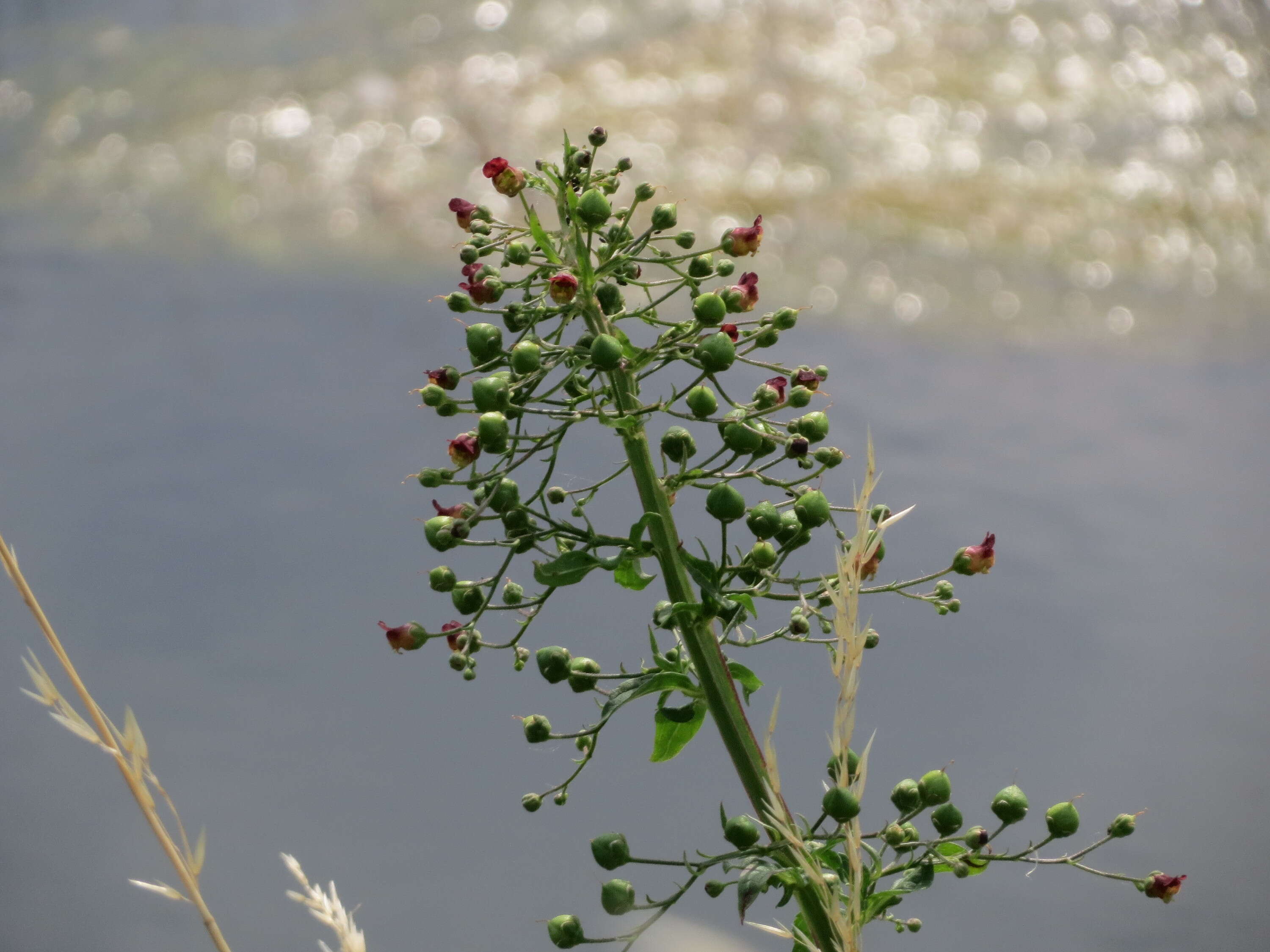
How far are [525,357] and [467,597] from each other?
0.34 ft

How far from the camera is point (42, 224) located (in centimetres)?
272

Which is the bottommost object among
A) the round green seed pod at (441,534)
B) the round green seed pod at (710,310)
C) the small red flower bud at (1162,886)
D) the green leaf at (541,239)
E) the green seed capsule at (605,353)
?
the small red flower bud at (1162,886)

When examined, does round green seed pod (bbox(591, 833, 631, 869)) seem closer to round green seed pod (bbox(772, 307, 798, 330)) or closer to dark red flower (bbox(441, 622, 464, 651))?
dark red flower (bbox(441, 622, 464, 651))

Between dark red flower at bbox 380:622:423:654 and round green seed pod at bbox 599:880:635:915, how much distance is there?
139 mm

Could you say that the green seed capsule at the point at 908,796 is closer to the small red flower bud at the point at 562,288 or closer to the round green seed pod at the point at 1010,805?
the round green seed pod at the point at 1010,805

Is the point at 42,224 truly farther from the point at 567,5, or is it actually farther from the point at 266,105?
the point at 567,5

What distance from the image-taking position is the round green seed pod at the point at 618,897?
0.46 m

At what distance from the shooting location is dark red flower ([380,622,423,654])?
534mm

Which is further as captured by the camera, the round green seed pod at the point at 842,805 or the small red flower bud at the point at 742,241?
the small red flower bud at the point at 742,241

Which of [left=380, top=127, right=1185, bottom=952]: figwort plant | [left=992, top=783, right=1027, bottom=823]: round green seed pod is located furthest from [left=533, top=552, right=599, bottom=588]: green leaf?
[left=992, top=783, right=1027, bottom=823]: round green seed pod

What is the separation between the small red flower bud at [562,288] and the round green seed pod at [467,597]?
12 centimetres

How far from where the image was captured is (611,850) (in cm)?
48

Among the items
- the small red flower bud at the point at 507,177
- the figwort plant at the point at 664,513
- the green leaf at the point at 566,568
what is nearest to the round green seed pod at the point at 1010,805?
the figwort plant at the point at 664,513

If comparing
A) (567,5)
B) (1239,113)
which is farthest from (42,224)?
(1239,113)
